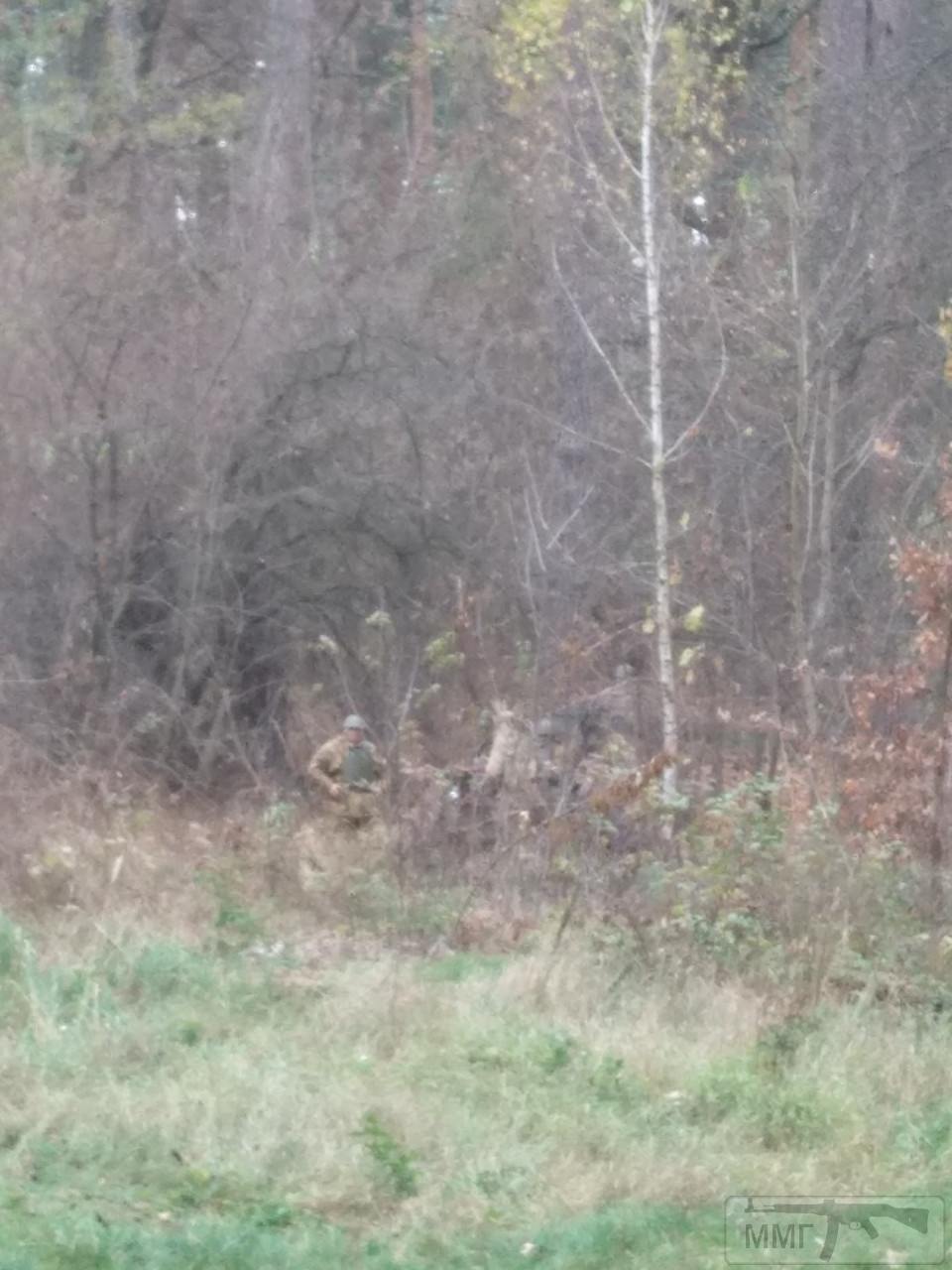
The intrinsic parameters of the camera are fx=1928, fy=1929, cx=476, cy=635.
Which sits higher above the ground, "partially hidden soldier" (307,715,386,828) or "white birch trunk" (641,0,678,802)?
"white birch trunk" (641,0,678,802)

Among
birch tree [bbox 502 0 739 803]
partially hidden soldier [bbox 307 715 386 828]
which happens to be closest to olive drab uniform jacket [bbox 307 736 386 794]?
partially hidden soldier [bbox 307 715 386 828]

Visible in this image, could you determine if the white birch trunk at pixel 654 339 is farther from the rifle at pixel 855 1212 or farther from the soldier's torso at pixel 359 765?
the rifle at pixel 855 1212

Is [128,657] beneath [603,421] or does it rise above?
beneath

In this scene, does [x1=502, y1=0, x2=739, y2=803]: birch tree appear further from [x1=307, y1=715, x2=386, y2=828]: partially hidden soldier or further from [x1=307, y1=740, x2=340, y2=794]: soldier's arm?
[x1=307, y1=740, x2=340, y2=794]: soldier's arm

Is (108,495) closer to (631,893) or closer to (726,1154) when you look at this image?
(631,893)

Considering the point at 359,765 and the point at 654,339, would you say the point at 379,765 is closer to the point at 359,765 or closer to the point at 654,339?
the point at 359,765

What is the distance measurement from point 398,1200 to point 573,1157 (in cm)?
73

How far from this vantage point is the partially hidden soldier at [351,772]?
43.3 ft

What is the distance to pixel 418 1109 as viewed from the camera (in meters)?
7.13

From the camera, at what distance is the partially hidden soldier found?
43.3 ft

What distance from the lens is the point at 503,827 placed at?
11.9 metres

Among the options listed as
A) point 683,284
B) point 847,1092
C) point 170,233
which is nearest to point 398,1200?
point 847,1092

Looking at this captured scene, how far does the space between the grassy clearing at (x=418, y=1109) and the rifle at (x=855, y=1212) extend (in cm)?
22

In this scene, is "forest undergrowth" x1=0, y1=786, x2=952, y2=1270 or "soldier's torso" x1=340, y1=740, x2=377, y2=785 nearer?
"forest undergrowth" x1=0, y1=786, x2=952, y2=1270
